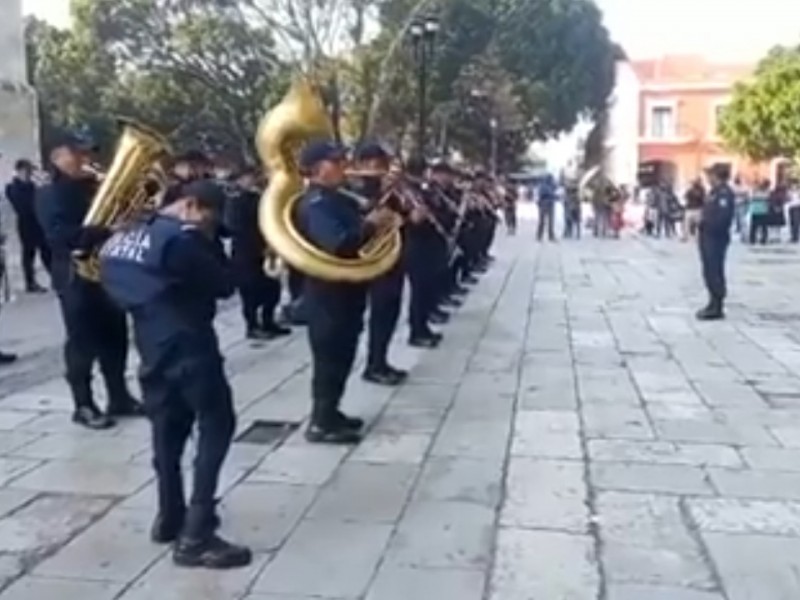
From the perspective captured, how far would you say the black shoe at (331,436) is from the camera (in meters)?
7.34

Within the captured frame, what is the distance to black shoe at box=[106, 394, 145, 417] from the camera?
7989mm

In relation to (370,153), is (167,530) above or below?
below

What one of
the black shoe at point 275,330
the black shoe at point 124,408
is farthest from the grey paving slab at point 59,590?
the black shoe at point 275,330

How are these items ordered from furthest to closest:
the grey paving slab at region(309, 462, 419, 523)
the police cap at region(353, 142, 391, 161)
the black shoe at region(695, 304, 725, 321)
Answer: the black shoe at region(695, 304, 725, 321), the police cap at region(353, 142, 391, 161), the grey paving slab at region(309, 462, 419, 523)

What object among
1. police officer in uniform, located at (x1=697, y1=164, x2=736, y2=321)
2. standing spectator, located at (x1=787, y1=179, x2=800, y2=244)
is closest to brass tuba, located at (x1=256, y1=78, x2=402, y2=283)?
police officer in uniform, located at (x1=697, y1=164, x2=736, y2=321)

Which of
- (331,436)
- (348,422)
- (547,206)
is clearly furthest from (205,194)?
(547,206)

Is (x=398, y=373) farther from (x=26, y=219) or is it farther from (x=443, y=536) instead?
(x=26, y=219)

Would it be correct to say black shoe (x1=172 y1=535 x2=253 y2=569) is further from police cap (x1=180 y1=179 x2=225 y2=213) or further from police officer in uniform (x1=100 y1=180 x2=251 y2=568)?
police cap (x1=180 y1=179 x2=225 y2=213)

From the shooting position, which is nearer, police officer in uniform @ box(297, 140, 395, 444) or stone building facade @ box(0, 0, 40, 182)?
police officer in uniform @ box(297, 140, 395, 444)

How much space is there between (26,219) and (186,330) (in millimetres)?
11391

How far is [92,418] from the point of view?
305 inches

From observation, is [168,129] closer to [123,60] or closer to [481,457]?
[123,60]

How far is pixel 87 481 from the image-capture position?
648cm

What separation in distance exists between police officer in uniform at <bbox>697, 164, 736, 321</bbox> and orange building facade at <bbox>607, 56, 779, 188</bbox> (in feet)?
181
